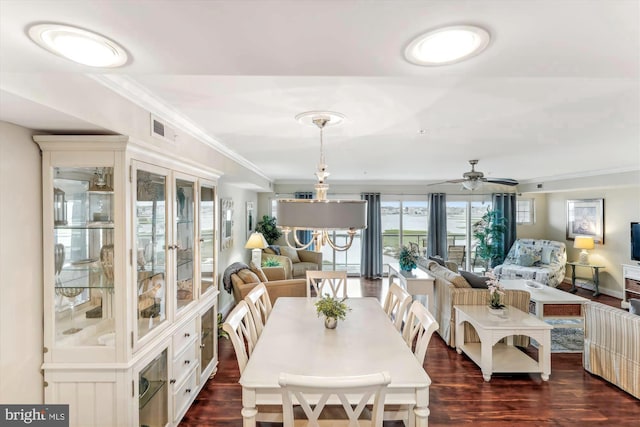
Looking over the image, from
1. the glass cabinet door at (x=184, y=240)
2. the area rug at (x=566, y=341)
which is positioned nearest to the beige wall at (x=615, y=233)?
the area rug at (x=566, y=341)

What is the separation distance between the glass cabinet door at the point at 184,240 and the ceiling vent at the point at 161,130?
0.32m

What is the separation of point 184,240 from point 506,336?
125 inches

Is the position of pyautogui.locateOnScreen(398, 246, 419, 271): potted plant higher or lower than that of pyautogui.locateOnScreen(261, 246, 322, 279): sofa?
higher

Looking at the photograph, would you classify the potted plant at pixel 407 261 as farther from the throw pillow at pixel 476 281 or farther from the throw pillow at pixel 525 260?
the throw pillow at pixel 525 260

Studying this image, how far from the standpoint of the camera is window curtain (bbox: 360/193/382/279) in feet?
25.3

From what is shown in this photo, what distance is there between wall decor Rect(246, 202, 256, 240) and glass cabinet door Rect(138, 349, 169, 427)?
4554mm

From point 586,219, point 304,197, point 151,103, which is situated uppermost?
point 151,103

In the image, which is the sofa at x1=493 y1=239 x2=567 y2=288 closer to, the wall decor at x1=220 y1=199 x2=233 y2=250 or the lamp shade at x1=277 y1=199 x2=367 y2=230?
the wall decor at x1=220 y1=199 x2=233 y2=250

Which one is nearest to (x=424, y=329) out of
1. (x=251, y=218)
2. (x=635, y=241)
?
(x=251, y=218)

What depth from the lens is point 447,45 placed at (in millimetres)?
974

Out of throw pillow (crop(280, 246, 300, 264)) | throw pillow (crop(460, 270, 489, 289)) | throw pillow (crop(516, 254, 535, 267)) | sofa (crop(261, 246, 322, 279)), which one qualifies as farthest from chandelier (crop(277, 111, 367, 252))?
throw pillow (crop(516, 254, 535, 267))

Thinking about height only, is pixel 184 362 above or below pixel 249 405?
below

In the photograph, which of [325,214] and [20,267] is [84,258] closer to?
[20,267]

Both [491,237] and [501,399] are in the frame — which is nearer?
[501,399]
